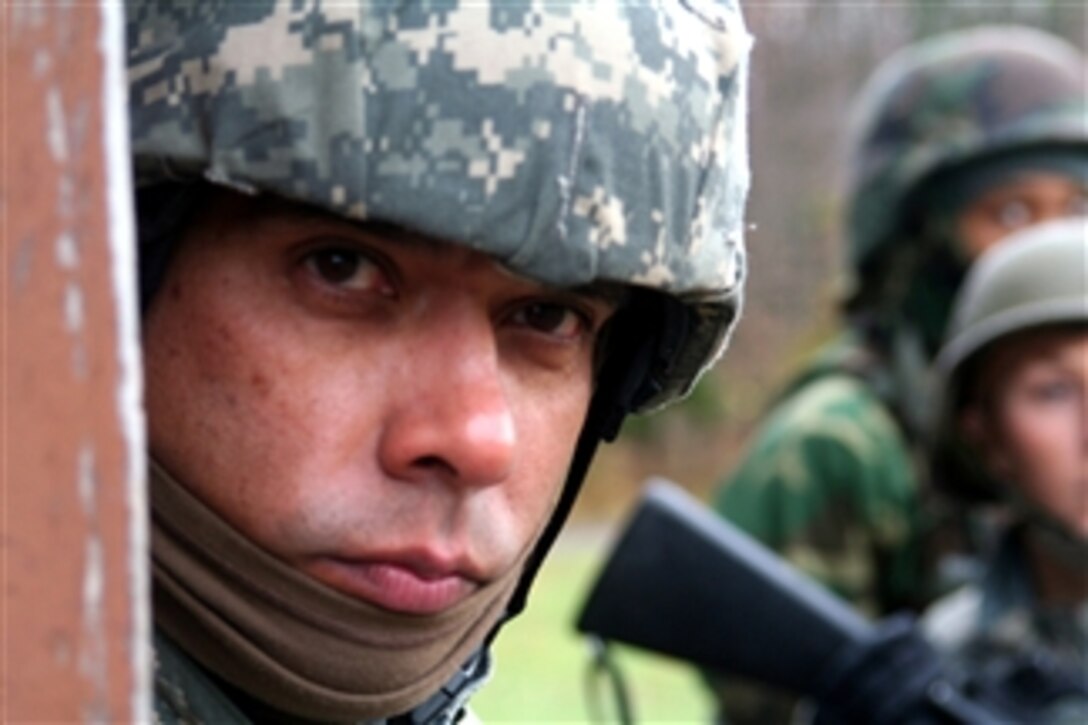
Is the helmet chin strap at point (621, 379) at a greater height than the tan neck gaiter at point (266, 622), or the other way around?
the helmet chin strap at point (621, 379)

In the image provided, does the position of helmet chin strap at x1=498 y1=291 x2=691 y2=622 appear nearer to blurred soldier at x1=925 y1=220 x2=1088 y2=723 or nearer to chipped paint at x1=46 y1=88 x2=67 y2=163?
chipped paint at x1=46 y1=88 x2=67 y2=163

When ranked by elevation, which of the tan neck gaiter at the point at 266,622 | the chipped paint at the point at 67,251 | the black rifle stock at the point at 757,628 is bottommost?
the black rifle stock at the point at 757,628

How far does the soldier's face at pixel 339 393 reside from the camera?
52.0 inches

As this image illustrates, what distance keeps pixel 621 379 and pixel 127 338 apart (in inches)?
33.8

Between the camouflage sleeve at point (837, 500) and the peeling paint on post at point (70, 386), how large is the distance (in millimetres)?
3312

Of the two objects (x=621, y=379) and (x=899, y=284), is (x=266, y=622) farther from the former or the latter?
(x=899, y=284)

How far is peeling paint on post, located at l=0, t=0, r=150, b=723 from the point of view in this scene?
2.72ft

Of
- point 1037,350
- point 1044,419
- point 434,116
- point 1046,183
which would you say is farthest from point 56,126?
point 1046,183

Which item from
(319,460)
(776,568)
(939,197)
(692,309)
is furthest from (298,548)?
(939,197)

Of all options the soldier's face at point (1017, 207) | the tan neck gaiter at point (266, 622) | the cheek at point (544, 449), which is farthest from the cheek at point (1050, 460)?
the tan neck gaiter at point (266, 622)

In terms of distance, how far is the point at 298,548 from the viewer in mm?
1331

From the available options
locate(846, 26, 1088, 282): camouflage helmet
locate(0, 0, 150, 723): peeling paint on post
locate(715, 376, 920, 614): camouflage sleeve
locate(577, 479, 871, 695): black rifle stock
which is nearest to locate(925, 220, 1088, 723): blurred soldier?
locate(715, 376, 920, 614): camouflage sleeve

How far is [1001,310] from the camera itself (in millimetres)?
3916

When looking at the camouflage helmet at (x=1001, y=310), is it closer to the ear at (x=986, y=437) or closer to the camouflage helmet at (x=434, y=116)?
the ear at (x=986, y=437)
